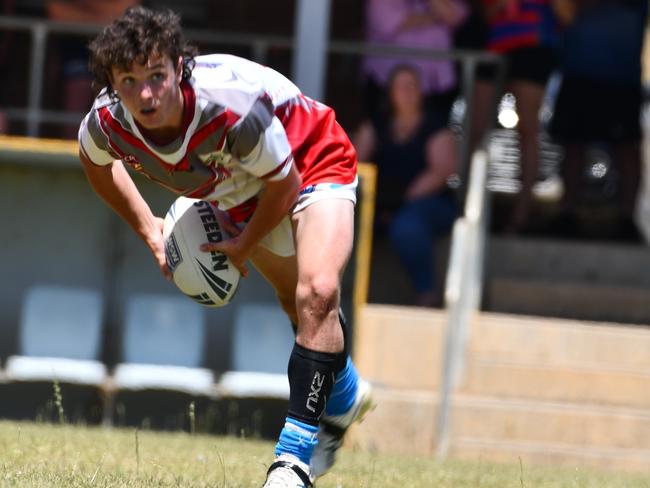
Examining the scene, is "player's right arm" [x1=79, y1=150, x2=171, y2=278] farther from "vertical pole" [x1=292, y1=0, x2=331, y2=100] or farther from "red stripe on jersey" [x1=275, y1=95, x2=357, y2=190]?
"vertical pole" [x1=292, y1=0, x2=331, y2=100]

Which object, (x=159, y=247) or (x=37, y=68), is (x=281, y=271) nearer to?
(x=159, y=247)

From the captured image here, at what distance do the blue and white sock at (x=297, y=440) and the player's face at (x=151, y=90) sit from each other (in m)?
1.19

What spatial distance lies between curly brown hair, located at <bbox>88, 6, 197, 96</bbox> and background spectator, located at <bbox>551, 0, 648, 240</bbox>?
6.95m

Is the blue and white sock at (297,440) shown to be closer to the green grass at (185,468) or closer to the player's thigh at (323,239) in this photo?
the green grass at (185,468)

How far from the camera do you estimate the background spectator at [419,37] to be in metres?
11.2

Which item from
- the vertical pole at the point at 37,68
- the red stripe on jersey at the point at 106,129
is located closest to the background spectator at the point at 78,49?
the vertical pole at the point at 37,68

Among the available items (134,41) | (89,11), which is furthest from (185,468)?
(89,11)

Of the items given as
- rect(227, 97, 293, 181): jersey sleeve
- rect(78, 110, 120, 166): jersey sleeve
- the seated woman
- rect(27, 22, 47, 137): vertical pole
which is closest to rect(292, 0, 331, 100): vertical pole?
the seated woman

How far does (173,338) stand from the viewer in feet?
34.0

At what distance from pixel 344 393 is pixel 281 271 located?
0.58 metres

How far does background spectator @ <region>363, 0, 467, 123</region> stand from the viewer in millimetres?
11234

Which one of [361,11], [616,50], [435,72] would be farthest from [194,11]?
[616,50]

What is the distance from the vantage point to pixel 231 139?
16.7ft

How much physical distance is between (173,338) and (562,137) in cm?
377
